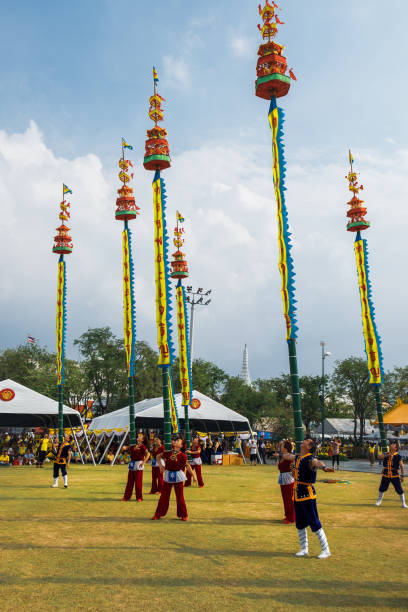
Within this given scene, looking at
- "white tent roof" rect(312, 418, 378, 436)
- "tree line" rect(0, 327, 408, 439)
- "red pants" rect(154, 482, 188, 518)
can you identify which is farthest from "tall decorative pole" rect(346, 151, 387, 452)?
"white tent roof" rect(312, 418, 378, 436)

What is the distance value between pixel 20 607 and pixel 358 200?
19743 mm

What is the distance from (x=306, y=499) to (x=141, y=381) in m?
54.1

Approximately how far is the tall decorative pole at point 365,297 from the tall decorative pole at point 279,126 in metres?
9.47

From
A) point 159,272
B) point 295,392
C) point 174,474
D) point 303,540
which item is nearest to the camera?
point 303,540

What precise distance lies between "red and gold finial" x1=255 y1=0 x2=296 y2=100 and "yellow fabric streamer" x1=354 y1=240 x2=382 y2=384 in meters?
9.91

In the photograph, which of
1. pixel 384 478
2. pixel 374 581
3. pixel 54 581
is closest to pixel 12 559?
pixel 54 581

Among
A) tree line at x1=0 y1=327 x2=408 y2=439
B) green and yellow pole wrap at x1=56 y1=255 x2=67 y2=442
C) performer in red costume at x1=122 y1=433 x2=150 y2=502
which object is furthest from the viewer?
tree line at x1=0 y1=327 x2=408 y2=439

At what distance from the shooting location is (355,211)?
2147 cm

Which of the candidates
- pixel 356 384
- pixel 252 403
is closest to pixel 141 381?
pixel 252 403

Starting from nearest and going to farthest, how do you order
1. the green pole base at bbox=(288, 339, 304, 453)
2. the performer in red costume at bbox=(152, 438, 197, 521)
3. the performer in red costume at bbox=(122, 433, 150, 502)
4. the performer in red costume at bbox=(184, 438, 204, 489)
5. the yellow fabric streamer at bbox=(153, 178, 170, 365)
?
the performer in red costume at bbox=(152, 438, 197, 521)
the green pole base at bbox=(288, 339, 304, 453)
the performer in red costume at bbox=(122, 433, 150, 502)
the yellow fabric streamer at bbox=(153, 178, 170, 365)
the performer in red costume at bbox=(184, 438, 204, 489)

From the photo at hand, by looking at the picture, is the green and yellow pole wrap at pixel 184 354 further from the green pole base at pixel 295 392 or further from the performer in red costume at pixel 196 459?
the green pole base at pixel 295 392

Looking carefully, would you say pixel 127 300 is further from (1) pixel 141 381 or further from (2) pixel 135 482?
(1) pixel 141 381

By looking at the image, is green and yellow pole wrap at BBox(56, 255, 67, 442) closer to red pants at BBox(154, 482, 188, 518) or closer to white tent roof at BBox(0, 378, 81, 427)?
white tent roof at BBox(0, 378, 81, 427)

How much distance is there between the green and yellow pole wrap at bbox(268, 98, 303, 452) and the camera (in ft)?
37.7
